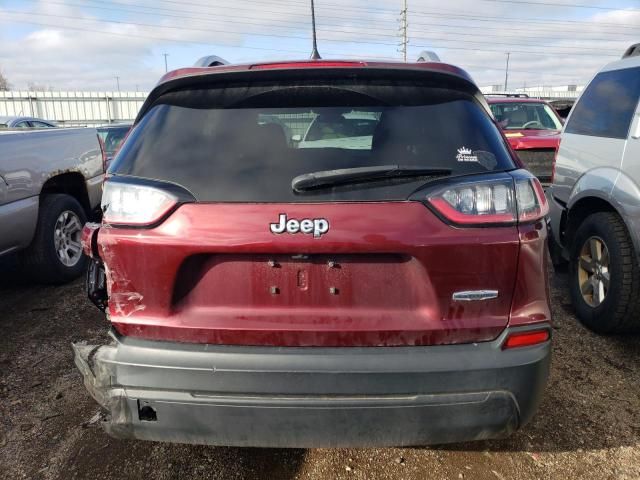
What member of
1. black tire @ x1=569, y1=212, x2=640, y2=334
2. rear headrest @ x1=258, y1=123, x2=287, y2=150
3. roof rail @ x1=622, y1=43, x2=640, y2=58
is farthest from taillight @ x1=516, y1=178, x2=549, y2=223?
roof rail @ x1=622, y1=43, x2=640, y2=58

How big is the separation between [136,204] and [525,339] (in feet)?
Answer: 5.21

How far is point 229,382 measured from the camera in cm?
199

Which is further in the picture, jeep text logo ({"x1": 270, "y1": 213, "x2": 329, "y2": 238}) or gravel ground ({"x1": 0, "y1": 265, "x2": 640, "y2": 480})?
gravel ground ({"x1": 0, "y1": 265, "x2": 640, "y2": 480})

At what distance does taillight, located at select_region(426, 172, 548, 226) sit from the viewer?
1979mm

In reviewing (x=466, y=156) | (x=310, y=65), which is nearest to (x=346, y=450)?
(x=466, y=156)

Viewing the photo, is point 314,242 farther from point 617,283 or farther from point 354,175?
point 617,283

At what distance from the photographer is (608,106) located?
4234 millimetres

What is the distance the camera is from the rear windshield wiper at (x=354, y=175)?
1.98 meters

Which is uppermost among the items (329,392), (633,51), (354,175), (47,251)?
(633,51)

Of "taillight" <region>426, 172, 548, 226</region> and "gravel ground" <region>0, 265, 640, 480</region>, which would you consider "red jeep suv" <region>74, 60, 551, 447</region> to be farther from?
"gravel ground" <region>0, 265, 640, 480</region>

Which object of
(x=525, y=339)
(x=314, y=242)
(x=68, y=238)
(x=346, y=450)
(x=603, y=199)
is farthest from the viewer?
(x=68, y=238)

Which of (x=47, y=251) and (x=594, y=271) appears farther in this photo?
(x=47, y=251)

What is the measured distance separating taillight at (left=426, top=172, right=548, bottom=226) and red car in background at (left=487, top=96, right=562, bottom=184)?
258 inches

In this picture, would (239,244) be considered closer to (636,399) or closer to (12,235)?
(636,399)
